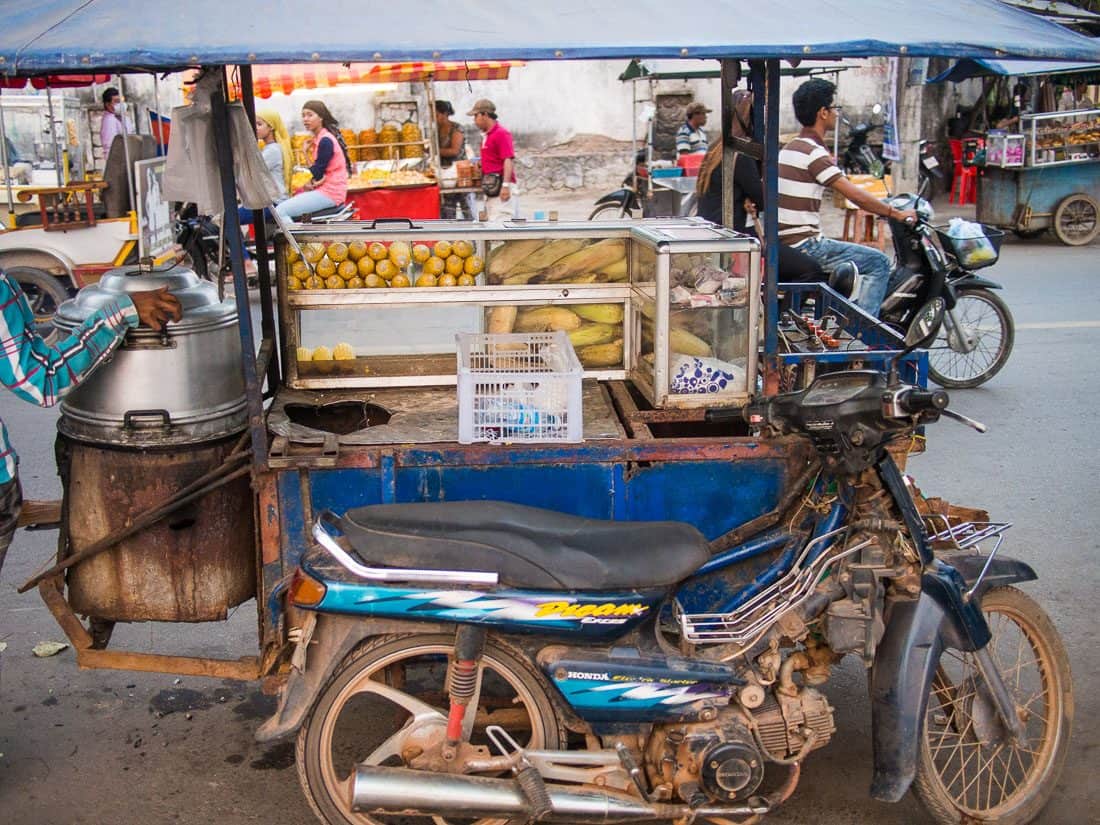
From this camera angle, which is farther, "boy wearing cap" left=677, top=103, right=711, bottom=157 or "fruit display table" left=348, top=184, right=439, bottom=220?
"boy wearing cap" left=677, top=103, right=711, bottom=157

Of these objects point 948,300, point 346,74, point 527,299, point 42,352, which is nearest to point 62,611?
point 42,352

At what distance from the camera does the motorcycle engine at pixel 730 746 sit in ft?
9.18

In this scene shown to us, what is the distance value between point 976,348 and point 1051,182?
268 inches

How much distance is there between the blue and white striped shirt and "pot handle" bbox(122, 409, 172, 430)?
0.19 meters

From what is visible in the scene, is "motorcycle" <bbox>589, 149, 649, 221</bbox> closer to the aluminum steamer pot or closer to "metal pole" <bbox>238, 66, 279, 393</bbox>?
"metal pole" <bbox>238, 66, 279, 393</bbox>

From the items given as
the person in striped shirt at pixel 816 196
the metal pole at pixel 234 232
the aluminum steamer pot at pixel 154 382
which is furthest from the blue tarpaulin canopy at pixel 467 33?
the person in striped shirt at pixel 816 196

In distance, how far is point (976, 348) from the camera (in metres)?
7.36

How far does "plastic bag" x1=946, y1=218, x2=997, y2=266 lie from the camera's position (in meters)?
7.13

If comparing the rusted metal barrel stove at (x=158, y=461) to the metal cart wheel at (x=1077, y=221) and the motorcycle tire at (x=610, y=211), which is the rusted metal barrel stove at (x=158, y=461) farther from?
the metal cart wheel at (x=1077, y=221)

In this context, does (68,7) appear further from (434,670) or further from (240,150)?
(434,670)

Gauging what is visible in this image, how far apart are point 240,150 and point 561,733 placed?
186cm

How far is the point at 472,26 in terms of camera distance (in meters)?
2.83

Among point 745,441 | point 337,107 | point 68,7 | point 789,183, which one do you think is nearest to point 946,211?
point 337,107

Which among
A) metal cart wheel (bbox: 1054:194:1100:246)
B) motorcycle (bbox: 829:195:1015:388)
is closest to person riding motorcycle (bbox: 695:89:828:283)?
motorcycle (bbox: 829:195:1015:388)
